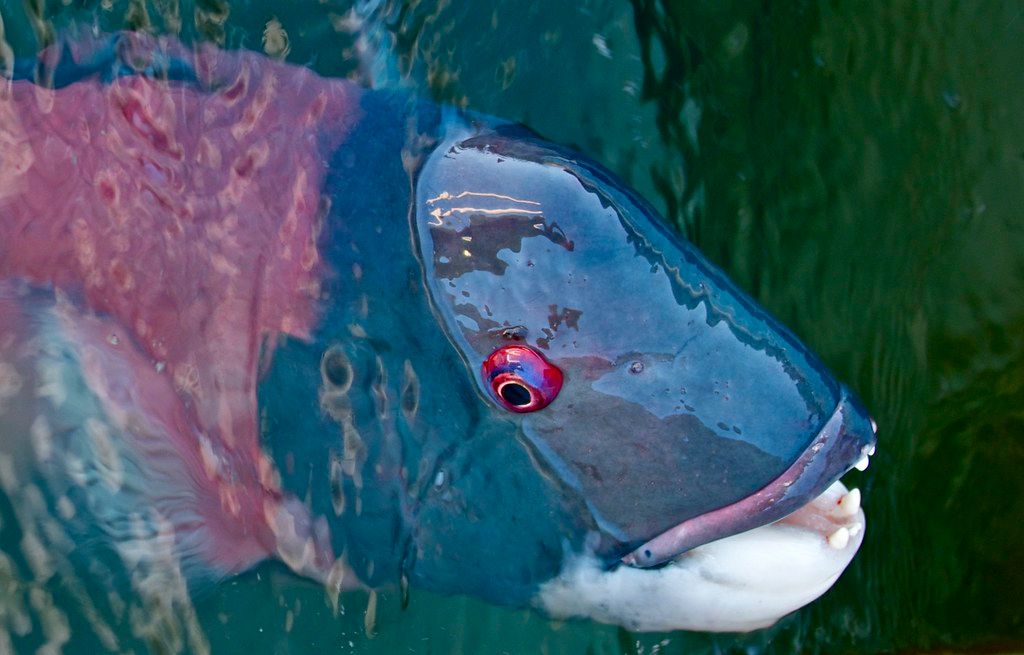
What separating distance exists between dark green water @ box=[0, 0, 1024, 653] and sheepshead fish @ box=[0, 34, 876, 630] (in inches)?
38.0

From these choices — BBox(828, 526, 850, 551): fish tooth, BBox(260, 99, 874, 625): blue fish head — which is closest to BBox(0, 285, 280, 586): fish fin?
BBox(260, 99, 874, 625): blue fish head

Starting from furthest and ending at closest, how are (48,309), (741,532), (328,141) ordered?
(48,309)
(328,141)
(741,532)

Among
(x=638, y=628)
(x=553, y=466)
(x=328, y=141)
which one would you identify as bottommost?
(x=638, y=628)

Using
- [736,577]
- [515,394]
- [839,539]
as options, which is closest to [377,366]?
[515,394]

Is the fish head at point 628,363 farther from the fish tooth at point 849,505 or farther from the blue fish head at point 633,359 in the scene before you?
the fish tooth at point 849,505

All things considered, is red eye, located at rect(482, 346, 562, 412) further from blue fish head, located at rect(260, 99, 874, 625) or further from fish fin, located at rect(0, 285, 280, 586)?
fish fin, located at rect(0, 285, 280, 586)

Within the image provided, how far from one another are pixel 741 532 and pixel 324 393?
0.98m

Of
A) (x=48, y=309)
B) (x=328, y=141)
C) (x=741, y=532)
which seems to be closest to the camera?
(x=741, y=532)

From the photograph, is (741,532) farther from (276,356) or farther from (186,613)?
(186,613)

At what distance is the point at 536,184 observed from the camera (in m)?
2.24

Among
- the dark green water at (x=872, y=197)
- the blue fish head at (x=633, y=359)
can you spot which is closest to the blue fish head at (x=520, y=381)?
the blue fish head at (x=633, y=359)

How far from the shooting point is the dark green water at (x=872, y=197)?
11.6 ft

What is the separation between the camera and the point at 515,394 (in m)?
2.25

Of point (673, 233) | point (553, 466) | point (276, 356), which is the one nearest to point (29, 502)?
point (276, 356)
